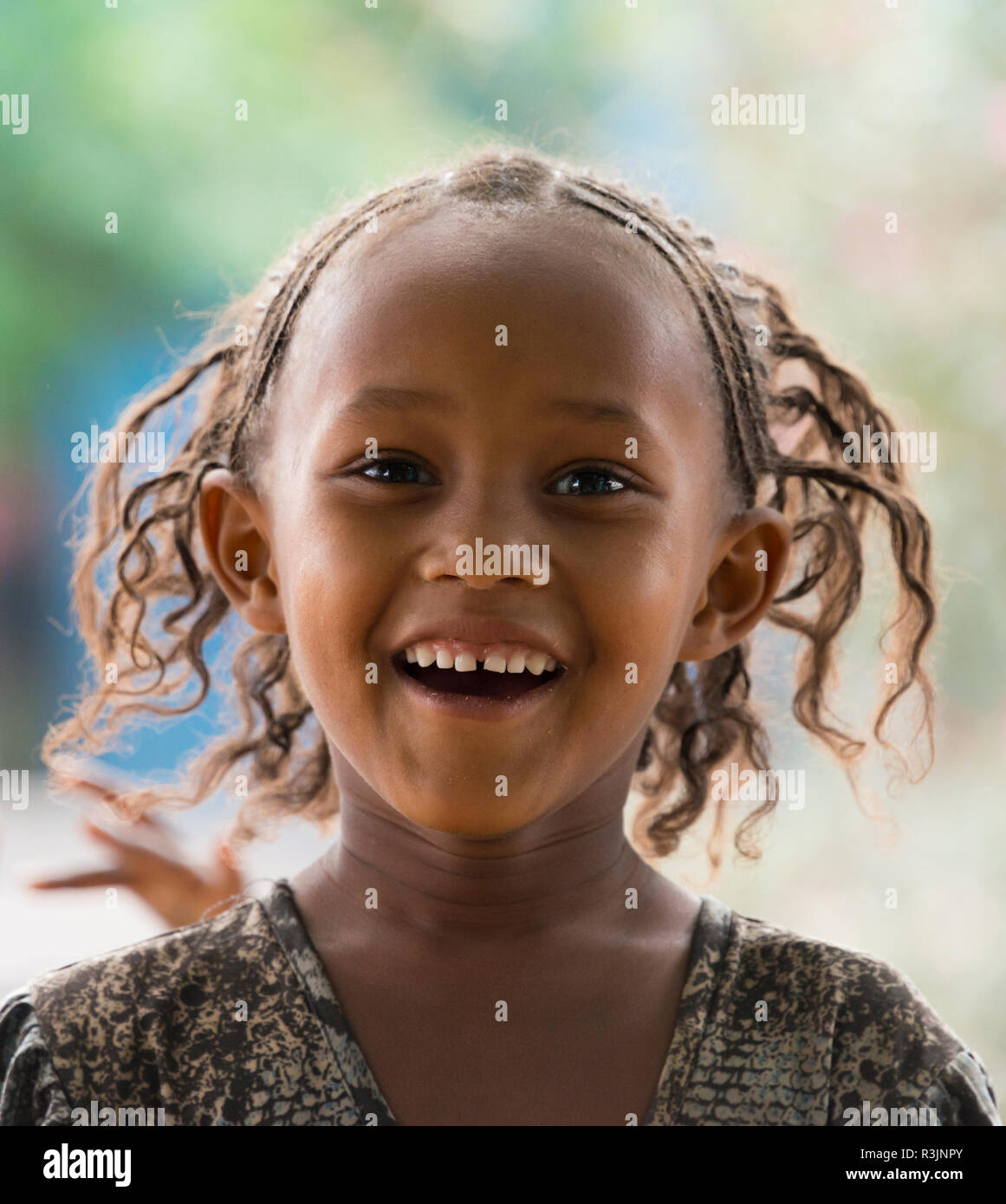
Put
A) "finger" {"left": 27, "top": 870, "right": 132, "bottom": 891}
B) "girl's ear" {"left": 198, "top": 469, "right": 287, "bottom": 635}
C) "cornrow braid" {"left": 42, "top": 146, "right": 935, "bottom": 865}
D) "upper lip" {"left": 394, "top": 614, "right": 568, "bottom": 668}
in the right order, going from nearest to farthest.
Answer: "upper lip" {"left": 394, "top": 614, "right": 568, "bottom": 668} → "girl's ear" {"left": 198, "top": 469, "right": 287, "bottom": 635} → "cornrow braid" {"left": 42, "top": 146, "right": 935, "bottom": 865} → "finger" {"left": 27, "top": 870, "right": 132, "bottom": 891}

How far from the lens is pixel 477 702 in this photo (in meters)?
0.80

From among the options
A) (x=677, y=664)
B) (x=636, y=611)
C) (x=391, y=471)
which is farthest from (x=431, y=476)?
(x=677, y=664)

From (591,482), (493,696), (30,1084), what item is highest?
(591,482)

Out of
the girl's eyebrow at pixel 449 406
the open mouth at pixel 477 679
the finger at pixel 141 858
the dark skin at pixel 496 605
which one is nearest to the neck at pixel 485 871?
the dark skin at pixel 496 605

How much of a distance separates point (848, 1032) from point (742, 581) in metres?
0.27

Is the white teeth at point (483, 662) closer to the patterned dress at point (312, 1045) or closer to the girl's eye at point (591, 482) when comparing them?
the girl's eye at point (591, 482)

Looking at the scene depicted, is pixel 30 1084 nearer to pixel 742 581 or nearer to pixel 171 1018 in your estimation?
pixel 171 1018

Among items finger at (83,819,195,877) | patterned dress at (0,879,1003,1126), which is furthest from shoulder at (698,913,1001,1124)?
finger at (83,819,195,877)

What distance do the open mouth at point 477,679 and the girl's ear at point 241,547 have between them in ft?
0.45

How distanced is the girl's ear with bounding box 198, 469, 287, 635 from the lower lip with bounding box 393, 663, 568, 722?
15 cm

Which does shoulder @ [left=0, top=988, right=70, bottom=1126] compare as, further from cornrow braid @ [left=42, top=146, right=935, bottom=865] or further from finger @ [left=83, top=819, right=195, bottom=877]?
finger @ [left=83, top=819, right=195, bottom=877]

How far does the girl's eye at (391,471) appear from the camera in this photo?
2.67 feet

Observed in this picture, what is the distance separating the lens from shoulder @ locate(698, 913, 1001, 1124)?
33.0 inches
